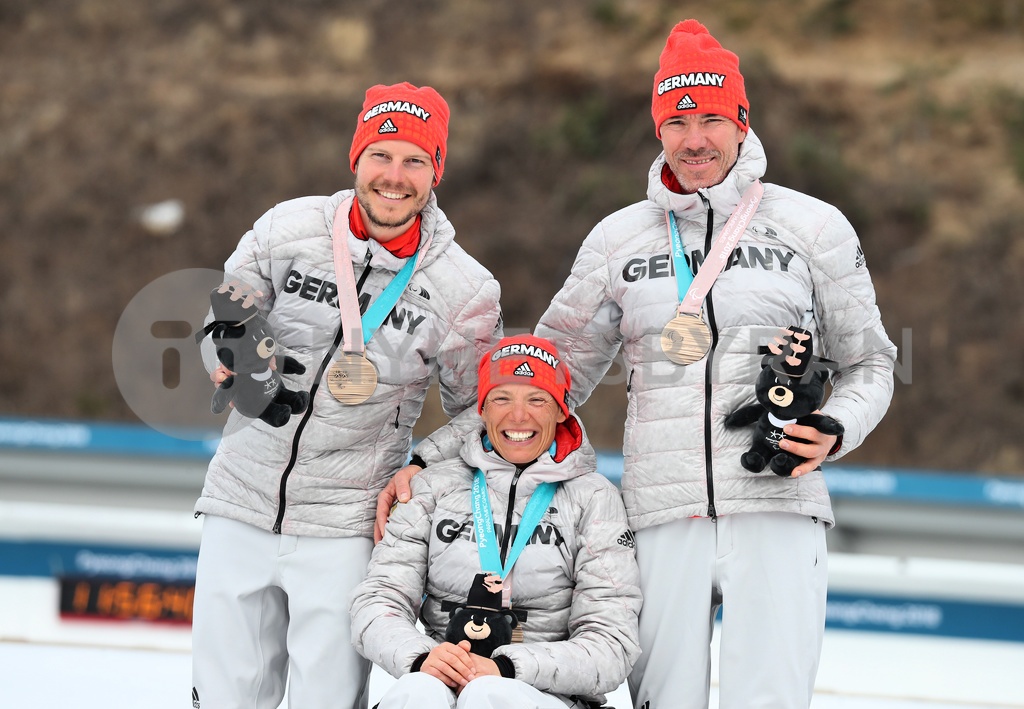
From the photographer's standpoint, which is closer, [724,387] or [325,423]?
[724,387]

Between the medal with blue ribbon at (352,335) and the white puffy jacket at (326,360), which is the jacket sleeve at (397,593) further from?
the medal with blue ribbon at (352,335)

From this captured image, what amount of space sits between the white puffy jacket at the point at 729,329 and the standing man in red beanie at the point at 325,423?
51 cm

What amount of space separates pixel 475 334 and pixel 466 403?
0.77ft

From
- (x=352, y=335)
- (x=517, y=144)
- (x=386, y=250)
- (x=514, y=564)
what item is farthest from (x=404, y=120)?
(x=517, y=144)

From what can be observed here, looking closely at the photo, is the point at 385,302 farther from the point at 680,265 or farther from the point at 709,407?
the point at 709,407

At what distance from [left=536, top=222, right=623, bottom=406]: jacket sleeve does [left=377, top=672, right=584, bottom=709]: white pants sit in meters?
0.90

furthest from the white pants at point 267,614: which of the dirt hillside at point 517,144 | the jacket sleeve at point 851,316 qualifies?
the dirt hillside at point 517,144

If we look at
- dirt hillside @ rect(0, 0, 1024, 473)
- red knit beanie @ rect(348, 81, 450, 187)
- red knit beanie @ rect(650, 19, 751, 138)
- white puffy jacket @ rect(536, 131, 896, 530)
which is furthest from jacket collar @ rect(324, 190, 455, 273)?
dirt hillside @ rect(0, 0, 1024, 473)

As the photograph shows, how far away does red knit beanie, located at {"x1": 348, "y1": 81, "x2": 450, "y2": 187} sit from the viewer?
307cm

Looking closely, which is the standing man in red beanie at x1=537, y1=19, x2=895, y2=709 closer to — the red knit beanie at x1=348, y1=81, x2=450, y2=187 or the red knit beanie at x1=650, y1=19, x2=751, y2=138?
the red knit beanie at x1=650, y1=19, x2=751, y2=138

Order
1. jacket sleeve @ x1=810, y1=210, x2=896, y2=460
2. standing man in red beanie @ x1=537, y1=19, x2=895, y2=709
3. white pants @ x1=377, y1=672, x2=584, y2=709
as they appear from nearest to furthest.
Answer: white pants @ x1=377, y1=672, x2=584, y2=709, standing man in red beanie @ x1=537, y1=19, x2=895, y2=709, jacket sleeve @ x1=810, y1=210, x2=896, y2=460

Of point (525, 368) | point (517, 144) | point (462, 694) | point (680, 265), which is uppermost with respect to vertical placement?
point (517, 144)

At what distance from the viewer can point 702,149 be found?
9.66 ft

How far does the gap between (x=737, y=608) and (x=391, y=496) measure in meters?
0.97
